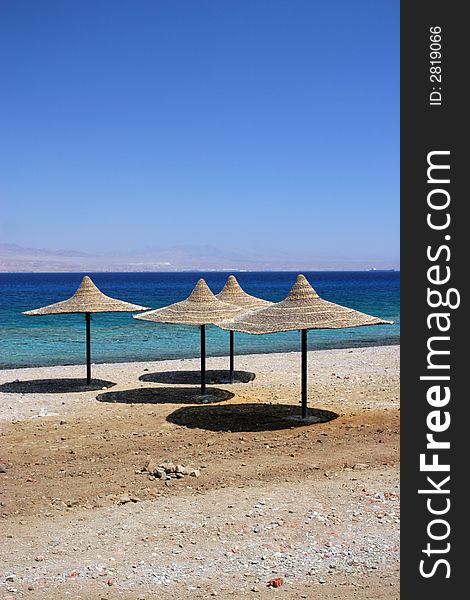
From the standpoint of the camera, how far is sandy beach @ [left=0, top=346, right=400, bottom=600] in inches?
210

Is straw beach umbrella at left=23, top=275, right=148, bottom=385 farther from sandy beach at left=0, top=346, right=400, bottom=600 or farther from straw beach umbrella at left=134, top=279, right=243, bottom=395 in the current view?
sandy beach at left=0, top=346, right=400, bottom=600

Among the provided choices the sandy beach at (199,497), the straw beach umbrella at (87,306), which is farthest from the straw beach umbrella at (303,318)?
the straw beach umbrella at (87,306)

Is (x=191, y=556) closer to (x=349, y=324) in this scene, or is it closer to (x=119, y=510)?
(x=119, y=510)

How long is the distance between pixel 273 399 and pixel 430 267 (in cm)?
811

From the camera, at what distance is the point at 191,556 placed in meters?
5.69

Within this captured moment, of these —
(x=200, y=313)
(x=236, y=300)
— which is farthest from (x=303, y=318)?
(x=236, y=300)

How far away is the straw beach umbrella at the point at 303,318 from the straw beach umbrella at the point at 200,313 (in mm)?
1512

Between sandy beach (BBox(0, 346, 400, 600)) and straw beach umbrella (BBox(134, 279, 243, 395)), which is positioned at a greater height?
straw beach umbrella (BBox(134, 279, 243, 395))

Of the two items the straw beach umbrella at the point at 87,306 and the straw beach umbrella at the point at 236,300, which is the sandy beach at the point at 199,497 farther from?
the straw beach umbrella at the point at 236,300

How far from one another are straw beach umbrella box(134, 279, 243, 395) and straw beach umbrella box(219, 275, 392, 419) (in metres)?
1.51

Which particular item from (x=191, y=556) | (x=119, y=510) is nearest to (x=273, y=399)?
(x=119, y=510)

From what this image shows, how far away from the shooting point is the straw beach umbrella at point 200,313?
12.7m

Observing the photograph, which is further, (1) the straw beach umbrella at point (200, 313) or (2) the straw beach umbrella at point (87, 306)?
(2) the straw beach umbrella at point (87, 306)

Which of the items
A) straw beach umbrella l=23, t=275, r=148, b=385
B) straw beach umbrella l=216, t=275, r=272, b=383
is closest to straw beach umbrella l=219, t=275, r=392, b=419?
straw beach umbrella l=23, t=275, r=148, b=385
